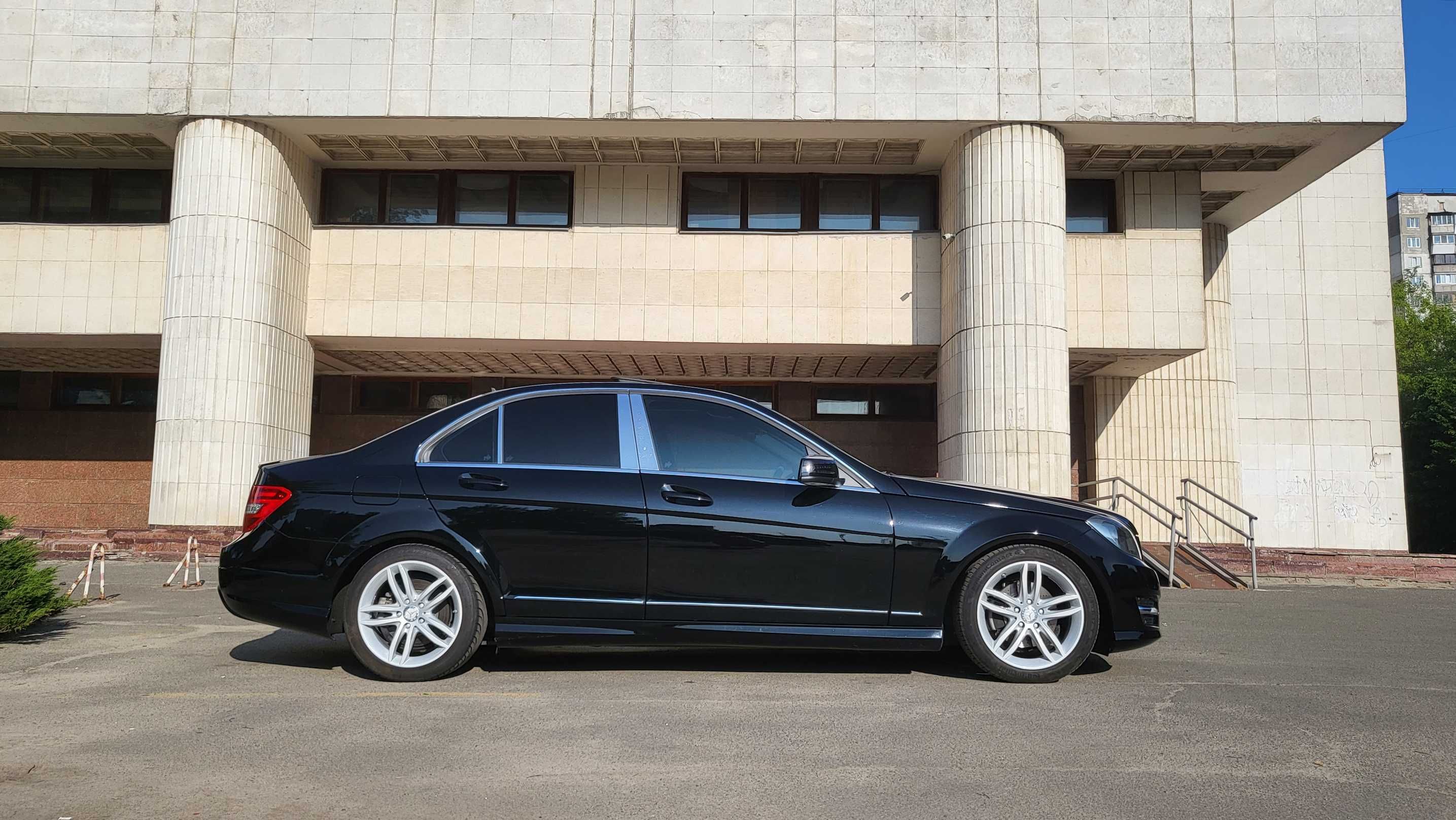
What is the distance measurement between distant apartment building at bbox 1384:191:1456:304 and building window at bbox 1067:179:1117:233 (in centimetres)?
11504

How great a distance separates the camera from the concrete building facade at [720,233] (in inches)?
627

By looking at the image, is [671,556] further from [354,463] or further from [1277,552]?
[1277,552]

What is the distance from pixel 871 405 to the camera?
20.6 metres

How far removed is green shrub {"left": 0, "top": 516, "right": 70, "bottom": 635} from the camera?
264 inches

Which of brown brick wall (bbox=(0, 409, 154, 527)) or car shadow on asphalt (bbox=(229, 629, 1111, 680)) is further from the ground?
brown brick wall (bbox=(0, 409, 154, 527))

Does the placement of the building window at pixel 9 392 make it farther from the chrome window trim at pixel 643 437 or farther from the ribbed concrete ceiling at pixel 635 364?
the chrome window trim at pixel 643 437

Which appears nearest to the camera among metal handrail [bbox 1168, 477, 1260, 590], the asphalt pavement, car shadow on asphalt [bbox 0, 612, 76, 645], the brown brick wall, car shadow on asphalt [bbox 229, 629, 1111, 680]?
the asphalt pavement

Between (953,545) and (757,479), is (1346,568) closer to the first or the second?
(953,545)

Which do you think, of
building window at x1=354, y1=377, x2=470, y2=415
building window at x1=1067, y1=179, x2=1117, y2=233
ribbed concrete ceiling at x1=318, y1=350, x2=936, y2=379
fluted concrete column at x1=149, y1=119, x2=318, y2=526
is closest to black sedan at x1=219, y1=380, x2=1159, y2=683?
fluted concrete column at x1=149, y1=119, x2=318, y2=526

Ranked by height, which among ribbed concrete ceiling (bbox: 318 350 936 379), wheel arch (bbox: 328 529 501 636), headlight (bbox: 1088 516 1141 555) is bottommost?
wheel arch (bbox: 328 529 501 636)

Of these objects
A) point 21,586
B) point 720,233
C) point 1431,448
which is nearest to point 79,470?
point 720,233

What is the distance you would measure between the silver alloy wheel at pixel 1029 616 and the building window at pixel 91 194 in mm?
17998

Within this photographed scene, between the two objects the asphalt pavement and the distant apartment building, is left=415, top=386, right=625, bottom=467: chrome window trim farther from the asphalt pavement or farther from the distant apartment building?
the distant apartment building

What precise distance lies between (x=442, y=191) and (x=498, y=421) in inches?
545
